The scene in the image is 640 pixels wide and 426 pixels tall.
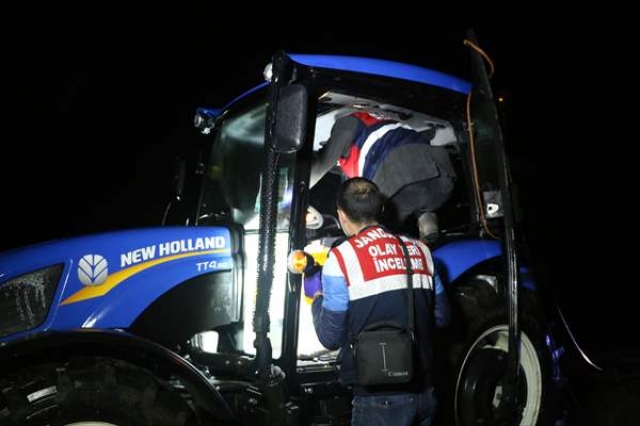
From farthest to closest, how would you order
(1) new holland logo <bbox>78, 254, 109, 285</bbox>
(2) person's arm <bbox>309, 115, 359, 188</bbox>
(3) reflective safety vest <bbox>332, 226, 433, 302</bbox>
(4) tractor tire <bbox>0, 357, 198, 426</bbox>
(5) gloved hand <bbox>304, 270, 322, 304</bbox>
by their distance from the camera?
(2) person's arm <bbox>309, 115, 359, 188</bbox>, (5) gloved hand <bbox>304, 270, 322, 304</bbox>, (1) new holland logo <bbox>78, 254, 109, 285</bbox>, (3) reflective safety vest <bbox>332, 226, 433, 302</bbox>, (4) tractor tire <bbox>0, 357, 198, 426</bbox>

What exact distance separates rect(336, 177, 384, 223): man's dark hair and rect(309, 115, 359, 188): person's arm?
59 centimetres

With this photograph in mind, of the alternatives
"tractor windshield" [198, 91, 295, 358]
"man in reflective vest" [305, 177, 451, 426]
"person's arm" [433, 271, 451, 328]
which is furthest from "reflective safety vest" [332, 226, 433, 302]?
"tractor windshield" [198, 91, 295, 358]

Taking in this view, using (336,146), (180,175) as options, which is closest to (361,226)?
(336,146)

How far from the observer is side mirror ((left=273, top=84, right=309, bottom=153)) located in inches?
84.7

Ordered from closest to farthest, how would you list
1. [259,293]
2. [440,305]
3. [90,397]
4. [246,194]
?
[90,397], [259,293], [440,305], [246,194]

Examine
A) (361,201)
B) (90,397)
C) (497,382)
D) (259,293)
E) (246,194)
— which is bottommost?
(497,382)

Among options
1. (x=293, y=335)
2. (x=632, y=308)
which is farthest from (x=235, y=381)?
(x=632, y=308)

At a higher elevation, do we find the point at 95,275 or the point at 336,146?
the point at 336,146

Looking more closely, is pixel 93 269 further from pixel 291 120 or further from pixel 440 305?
pixel 440 305

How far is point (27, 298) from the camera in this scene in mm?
2400

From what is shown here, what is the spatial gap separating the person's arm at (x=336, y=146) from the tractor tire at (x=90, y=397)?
158cm

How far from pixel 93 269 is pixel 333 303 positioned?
129cm

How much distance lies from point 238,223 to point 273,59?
1104 mm

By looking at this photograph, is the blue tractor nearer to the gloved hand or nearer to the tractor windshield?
the tractor windshield
